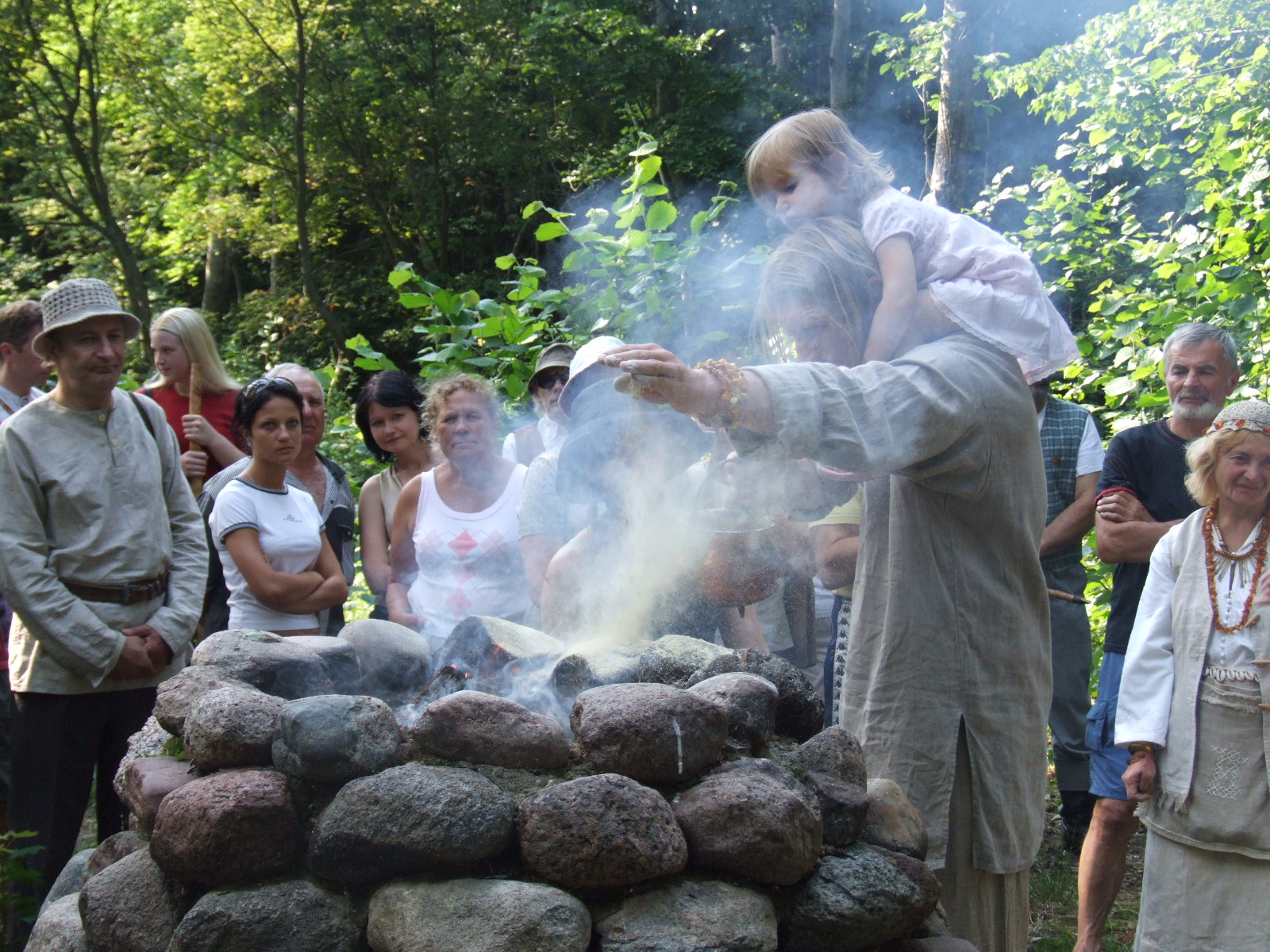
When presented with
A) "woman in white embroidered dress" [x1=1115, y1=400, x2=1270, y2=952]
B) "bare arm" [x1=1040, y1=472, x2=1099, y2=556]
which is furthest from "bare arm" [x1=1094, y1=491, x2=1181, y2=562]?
"woman in white embroidered dress" [x1=1115, y1=400, x2=1270, y2=952]

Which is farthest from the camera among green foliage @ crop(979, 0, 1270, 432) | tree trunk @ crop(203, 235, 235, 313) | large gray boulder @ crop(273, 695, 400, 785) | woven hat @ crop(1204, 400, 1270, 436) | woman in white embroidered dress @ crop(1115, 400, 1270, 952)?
tree trunk @ crop(203, 235, 235, 313)

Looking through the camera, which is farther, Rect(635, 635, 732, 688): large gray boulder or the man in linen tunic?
Rect(635, 635, 732, 688): large gray boulder

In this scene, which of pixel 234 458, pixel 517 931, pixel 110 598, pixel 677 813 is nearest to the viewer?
pixel 517 931

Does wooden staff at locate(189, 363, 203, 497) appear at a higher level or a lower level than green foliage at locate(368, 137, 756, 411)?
lower

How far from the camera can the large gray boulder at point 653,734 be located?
1.98m

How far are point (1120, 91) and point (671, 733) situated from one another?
5926mm

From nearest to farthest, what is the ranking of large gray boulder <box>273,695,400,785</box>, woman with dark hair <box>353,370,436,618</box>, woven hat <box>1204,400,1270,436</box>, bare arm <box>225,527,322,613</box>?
large gray boulder <box>273,695,400,785</box>
woven hat <box>1204,400,1270,436</box>
bare arm <box>225,527,322,613</box>
woman with dark hair <box>353,370,436,618</box>

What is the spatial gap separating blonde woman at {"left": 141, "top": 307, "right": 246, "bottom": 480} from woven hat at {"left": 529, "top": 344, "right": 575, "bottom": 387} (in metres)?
1.40

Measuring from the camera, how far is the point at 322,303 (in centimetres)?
1544

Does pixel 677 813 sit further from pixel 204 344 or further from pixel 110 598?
pixel 204 344

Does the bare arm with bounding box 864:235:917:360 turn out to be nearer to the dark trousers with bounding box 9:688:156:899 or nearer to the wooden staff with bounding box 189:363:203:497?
the dark trousers with bounding box 9:688:156:899

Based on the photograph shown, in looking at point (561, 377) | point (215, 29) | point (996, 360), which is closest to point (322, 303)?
point (215, 29)

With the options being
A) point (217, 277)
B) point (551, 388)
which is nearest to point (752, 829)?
point (551, 388)

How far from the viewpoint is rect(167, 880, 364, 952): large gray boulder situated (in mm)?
1806
